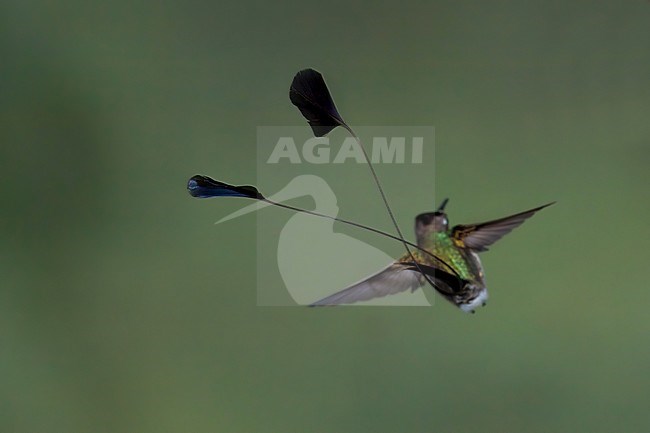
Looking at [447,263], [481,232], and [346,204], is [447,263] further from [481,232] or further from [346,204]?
[346,204]

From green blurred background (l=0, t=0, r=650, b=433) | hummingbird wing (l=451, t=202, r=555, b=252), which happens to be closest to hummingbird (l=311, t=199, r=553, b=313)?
hummingbird wing (l=451, t=202, r=555, b=252)

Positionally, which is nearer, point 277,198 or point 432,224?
point 432,224

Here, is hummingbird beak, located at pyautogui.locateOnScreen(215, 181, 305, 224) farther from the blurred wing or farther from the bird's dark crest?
the bird's dark crest

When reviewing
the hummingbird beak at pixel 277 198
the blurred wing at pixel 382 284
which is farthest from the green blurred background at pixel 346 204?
the blurred wing at pixel 382 284

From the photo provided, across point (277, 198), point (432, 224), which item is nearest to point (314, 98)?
point (432, 224)

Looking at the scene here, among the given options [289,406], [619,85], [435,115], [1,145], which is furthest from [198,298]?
[619,85]

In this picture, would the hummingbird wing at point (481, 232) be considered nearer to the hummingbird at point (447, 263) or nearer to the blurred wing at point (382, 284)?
the hummingbird at point (447, 263)

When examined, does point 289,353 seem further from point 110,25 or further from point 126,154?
point 110,25
